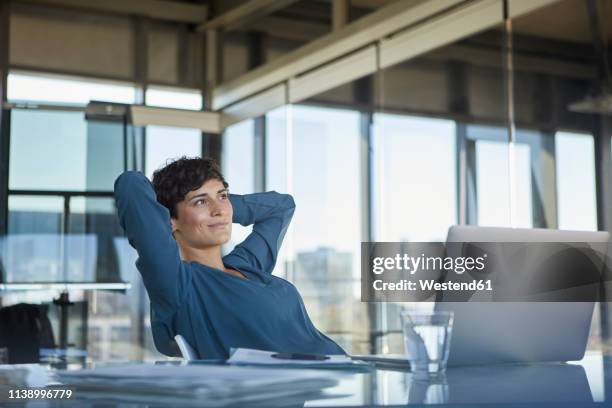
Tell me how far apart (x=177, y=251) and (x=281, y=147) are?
175 inches

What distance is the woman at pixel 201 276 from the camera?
192cm

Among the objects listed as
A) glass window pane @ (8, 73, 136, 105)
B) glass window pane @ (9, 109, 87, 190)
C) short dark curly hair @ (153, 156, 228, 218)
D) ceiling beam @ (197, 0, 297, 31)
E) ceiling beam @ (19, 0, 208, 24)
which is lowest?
short dark curly hair @ (153, 156, 228, 218)

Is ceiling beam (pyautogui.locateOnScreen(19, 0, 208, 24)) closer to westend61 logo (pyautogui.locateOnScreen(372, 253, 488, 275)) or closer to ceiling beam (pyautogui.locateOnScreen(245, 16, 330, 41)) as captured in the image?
ceiling beam (pyautogui.locateOnScreen(245, 16, 330, 41))

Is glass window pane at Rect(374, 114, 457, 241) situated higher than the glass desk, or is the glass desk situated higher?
glass window pane at Rect(374, 114, 457, 241)

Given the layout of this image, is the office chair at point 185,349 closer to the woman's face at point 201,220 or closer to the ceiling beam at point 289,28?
the woman's face at point 201,220

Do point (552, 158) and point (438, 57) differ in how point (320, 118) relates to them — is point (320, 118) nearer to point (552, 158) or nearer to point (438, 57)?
point (438, 57)

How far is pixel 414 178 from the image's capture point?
5.02 meters

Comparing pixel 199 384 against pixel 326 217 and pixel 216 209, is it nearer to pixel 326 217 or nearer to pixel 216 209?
pixel 216 209

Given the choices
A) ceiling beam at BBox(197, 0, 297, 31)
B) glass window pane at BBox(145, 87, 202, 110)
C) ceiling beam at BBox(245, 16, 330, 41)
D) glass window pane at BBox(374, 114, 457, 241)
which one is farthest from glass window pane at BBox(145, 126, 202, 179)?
glass window pane at BBox(374, 114, 457, 241)

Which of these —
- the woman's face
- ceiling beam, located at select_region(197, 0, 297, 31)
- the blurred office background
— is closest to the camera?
the woman's face

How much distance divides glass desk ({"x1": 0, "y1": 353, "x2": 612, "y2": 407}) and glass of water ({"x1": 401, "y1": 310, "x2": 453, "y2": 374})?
3 centimetres

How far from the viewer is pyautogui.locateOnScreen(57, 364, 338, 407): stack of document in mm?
1048

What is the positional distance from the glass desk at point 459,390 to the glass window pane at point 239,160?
5081 mm

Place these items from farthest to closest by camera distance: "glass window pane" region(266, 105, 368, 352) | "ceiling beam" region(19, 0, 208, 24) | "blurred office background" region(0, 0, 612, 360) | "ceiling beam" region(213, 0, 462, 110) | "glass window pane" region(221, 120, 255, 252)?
"ceiling beam" region(19, 0, 208, 24)
"glass window pane" region(221, 120, 255, 252)
"glass window pane" region(266, 105, 368, 352)
"ceiling beam" region(213, 0, 462, 110)
"blurred office background" region(0, 0, 612, 360)
